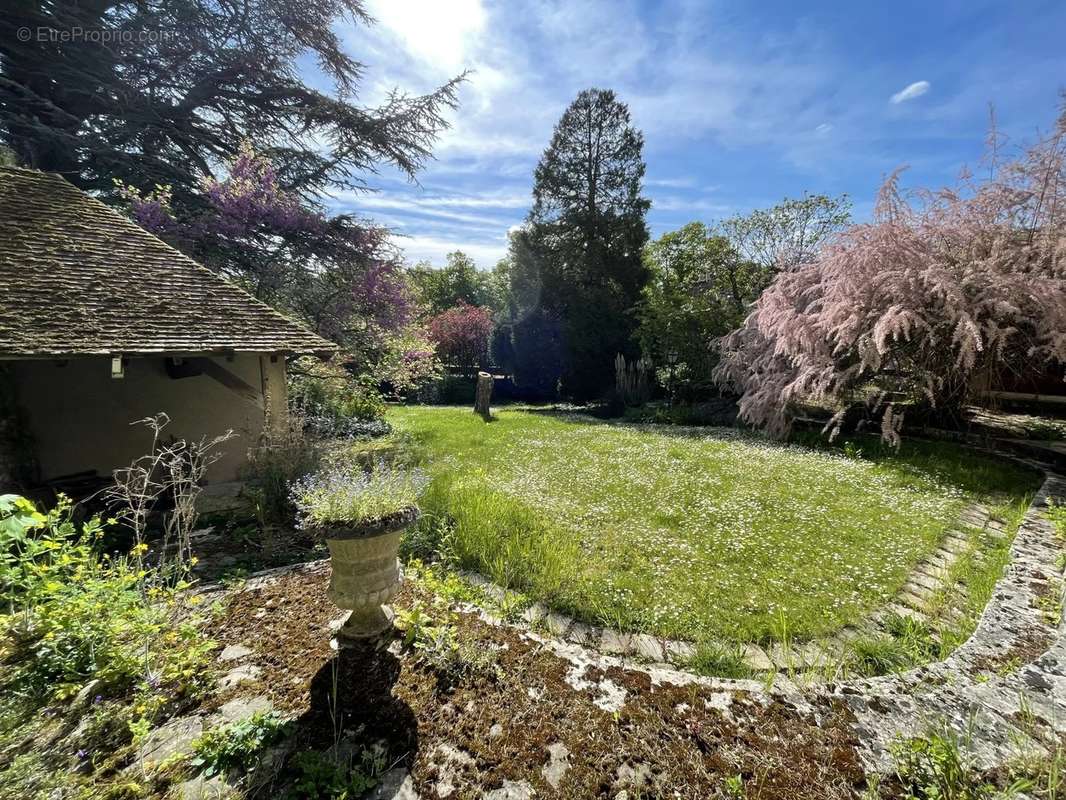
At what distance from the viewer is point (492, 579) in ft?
11.9

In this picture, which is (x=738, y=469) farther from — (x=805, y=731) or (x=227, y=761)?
(x=227, y=761)

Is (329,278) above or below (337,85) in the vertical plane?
below

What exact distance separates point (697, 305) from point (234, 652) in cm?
1338

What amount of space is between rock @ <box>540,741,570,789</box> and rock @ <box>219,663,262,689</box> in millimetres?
1711

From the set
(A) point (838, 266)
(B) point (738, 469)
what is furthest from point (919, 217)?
(B) point (738, 469)

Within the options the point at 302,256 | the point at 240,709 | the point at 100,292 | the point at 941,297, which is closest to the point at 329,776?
the point at 240,709

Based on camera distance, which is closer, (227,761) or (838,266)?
(227,761)

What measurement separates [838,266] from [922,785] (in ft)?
28.4

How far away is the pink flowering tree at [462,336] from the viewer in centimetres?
2242

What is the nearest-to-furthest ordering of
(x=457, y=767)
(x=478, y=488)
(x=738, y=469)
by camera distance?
(x=457, y=767) → (x=478, y=488) → (x=738, y=469)

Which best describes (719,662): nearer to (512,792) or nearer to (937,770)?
(937,770)

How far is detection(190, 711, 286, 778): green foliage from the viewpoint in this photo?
1.83m

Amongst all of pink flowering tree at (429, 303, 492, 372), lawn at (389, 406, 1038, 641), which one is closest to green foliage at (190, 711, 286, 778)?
lawn at (389, 406, 1038, 641)

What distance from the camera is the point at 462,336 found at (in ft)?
74.6
